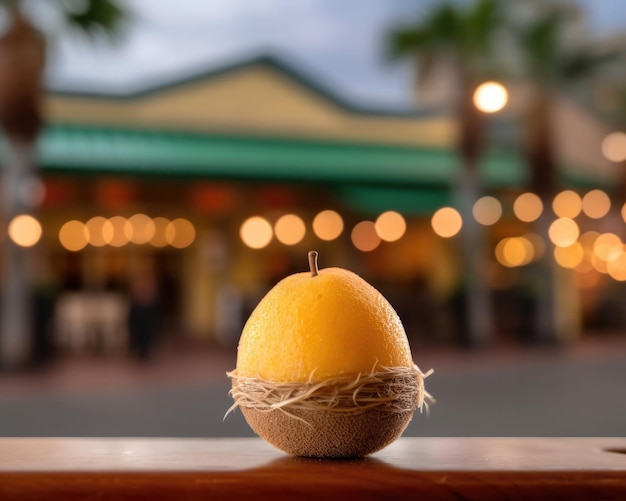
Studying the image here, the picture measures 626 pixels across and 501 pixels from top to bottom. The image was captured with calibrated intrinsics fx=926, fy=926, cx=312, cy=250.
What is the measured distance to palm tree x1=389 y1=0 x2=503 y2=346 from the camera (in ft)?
61.3

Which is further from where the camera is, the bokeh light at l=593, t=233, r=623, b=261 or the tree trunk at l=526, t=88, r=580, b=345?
the bokeh light at l=593, t=233, r=623, b=261

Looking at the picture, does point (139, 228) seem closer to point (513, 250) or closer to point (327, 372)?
point (513, 250)

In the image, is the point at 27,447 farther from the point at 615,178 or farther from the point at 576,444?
the point at 615,178

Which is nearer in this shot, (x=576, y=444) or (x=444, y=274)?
(x=576, y=444)

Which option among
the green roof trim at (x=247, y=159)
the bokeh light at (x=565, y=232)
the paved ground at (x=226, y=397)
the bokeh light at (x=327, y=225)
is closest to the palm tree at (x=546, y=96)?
the green roof trim at (x=247, y=159)

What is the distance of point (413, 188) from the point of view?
21781mm

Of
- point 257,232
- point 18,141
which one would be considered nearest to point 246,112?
point 257,232

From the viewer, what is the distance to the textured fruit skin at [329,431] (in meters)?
1.57

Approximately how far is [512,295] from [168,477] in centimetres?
2157

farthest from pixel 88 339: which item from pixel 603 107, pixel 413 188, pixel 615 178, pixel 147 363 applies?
pixel 603 107

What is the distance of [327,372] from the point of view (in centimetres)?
159

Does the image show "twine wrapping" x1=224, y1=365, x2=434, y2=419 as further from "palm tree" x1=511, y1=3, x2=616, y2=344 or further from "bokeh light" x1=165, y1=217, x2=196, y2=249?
"bokeh light" x1=165, y1=217, x2=196, y2=249

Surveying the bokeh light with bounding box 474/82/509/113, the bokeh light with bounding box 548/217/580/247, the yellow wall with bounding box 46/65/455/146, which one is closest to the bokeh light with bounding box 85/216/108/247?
the yellow wall with bounding box 46/65/455/146

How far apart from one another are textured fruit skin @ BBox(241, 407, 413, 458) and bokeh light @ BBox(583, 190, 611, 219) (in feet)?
80.3
